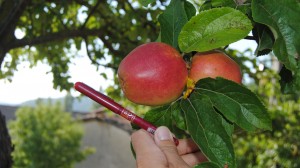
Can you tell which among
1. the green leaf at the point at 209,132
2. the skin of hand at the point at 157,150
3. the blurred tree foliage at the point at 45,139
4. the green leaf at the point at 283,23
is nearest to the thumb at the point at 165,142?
the skin of hand at the point at 157,150

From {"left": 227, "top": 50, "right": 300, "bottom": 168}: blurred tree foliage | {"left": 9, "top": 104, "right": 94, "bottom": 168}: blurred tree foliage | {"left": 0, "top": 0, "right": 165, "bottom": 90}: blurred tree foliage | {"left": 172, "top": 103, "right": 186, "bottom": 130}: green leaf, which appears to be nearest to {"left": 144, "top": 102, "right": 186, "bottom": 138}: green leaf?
{"left": 172, "top": 103, "right": 186, "bottom": 130}: green leaf

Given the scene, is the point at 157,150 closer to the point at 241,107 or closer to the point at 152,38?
the point at 241,107

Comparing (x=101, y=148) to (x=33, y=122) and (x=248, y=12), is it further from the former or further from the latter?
(x=248, y=12)

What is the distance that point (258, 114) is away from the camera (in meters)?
0.90

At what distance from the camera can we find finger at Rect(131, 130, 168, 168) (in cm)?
96

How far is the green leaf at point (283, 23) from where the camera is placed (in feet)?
2.68

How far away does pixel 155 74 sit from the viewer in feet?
3.05

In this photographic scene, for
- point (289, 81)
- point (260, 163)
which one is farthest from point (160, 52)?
point (260, 163)

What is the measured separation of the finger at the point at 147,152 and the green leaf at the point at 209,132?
0.12m

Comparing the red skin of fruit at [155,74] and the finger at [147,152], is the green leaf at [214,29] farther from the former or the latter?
the finger at [147,152]

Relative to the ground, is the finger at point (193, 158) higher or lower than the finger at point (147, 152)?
lower

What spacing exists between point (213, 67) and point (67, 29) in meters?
2.52

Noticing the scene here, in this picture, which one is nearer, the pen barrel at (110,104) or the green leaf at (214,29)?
the green leaf at (214,29)

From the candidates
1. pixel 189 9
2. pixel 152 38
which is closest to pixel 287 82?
pixel 189 9
